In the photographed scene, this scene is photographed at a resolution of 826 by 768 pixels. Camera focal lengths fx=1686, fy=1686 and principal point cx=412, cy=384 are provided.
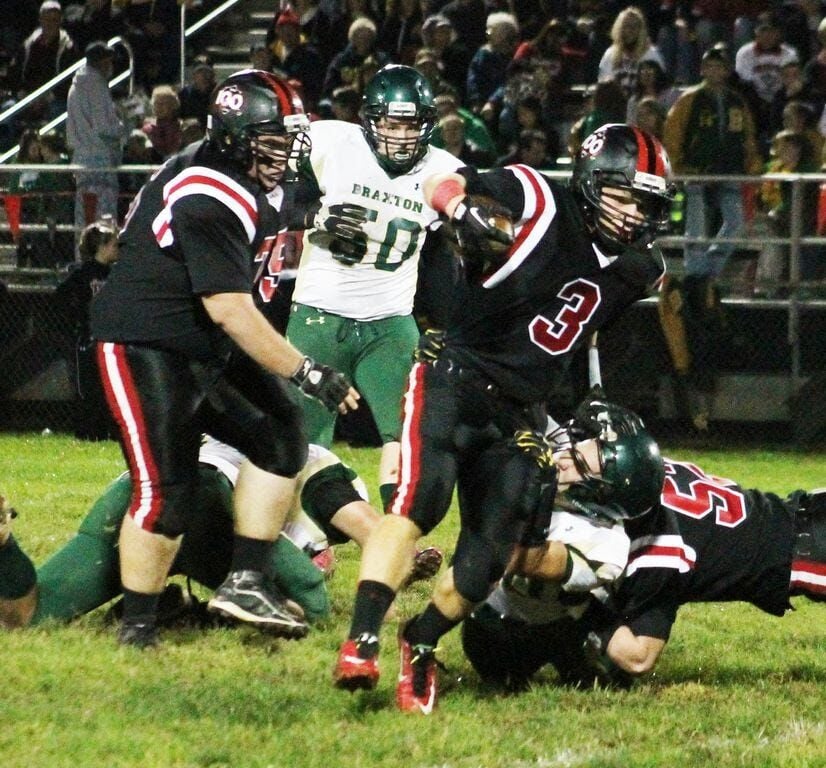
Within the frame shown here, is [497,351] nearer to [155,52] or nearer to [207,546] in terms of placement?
[207,546]

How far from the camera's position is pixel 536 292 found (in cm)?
487

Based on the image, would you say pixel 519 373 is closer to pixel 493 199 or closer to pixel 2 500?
pixel 493 199

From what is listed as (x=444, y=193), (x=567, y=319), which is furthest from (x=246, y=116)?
(x=567, y=319)

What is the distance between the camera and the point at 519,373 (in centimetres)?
491

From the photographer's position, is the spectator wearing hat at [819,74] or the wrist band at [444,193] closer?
the wrist band at [444,193]

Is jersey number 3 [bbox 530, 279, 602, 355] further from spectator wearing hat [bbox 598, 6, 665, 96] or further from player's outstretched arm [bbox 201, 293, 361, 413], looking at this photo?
spectator wearing hat [bbox 598, 6, 665, 96]

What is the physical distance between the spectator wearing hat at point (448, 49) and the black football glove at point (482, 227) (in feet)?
28.8

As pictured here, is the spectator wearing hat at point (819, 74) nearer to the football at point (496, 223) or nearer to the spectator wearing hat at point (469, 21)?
the spectator wearing hat at point (469, 21)

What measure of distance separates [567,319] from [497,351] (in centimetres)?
23

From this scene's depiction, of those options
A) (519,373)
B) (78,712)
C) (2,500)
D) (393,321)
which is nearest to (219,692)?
(78,712)

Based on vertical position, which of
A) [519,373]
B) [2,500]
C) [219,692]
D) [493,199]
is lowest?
[219,692]

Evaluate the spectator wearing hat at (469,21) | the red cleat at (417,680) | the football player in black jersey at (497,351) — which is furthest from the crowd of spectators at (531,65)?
the red cleat at (417,680)

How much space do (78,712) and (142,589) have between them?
0.79 metres

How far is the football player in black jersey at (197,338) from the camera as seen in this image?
4.99 metres
